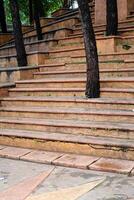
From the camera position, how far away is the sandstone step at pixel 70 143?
5.74 metres

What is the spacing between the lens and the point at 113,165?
548 cm

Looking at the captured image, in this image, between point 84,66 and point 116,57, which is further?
point 84,66

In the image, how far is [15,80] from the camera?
29.8 feet

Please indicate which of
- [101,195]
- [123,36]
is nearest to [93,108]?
[101,195]

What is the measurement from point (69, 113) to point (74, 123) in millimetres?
364

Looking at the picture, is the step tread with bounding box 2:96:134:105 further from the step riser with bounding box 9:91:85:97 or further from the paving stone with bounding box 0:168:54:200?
the paving stone with bounding box 0:168:54:200

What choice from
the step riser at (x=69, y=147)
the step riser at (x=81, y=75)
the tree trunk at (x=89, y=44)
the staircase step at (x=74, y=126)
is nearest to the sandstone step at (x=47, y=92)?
the tree trunk at (x=89, y=44)

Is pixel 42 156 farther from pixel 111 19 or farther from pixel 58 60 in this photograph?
pixel 111 19

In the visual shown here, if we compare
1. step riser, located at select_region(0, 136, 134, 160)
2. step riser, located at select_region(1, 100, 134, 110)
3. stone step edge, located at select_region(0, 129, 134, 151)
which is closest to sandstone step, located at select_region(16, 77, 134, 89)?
step riser, located at select_region(1, 100, 134, 110)

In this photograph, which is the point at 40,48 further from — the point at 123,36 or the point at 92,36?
the point at 92,36

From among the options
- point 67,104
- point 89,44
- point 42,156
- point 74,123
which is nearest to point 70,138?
point 74,123

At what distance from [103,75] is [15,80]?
2.26m

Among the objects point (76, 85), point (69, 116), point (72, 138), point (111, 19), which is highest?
point (111, 19)

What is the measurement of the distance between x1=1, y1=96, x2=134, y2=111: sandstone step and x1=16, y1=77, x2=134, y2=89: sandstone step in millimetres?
475
